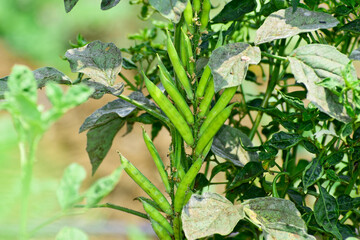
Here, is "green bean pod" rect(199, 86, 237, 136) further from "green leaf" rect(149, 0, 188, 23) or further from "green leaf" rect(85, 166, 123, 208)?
"green leaf" rect(85, 166, 123, 208)

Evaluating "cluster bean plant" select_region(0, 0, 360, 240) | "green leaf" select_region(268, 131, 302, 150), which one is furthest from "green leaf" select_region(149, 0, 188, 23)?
"green leaf" select_region(268, 131, 302, 150)

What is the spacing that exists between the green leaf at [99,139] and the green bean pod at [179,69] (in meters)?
0.22

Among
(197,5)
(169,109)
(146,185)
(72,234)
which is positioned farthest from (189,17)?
(72,234)

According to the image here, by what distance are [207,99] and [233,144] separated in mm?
167

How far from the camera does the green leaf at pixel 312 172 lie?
673 mm

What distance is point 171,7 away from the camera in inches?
24.1

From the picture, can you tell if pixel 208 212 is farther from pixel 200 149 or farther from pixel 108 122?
pixel 108 122

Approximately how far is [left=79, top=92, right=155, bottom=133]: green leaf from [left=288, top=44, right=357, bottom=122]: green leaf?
0.75 feet

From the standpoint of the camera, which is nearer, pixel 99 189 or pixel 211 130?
pixel 99 189

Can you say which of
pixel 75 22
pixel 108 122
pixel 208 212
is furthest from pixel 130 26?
pixel 208 212

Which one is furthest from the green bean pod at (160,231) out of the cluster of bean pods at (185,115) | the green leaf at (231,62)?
the green leaf at (231,62)

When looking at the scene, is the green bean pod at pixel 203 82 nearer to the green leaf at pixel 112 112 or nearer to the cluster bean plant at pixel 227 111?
the cluster bean plant at pixel 227 111

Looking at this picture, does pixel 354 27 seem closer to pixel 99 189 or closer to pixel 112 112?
pixel 112 112

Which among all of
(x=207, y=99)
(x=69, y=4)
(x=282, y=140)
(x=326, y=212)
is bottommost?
(x=326, y=212)
